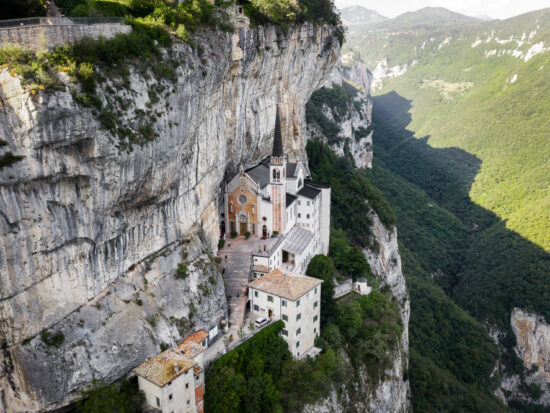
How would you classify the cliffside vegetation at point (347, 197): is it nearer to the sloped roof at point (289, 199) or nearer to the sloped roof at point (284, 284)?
the sloped roof at point (289, 199)

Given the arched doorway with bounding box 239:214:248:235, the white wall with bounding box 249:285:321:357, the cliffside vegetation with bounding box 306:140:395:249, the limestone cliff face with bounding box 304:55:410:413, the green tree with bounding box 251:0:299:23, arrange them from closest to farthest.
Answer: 1. the white wall with bounding box 249:285:321:357
2. the limestone cliff face with bounding box 304:55:410:413
3. the green tree with bounding box 251:0:299:23
4. the arched doorway with bounding box 239:214:248:235
5. the cliffside vegetation with bounding box 306:140:395:249

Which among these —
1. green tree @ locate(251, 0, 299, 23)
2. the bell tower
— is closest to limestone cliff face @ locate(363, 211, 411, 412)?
the bell tower

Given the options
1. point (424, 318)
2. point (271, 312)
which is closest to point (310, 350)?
point (271, 312)

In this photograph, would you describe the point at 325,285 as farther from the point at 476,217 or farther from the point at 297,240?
the point at 476,217

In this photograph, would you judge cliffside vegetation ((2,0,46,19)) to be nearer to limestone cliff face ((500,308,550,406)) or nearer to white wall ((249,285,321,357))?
white wall ((249,285,321,357))

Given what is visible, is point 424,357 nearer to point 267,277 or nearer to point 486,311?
point 486,311

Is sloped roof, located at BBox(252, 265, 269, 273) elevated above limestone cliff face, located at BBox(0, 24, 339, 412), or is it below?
below

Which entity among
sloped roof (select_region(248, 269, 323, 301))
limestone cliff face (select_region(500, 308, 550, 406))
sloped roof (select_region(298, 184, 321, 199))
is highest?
sloped roof (select_region(298, 184, 321, 199))
